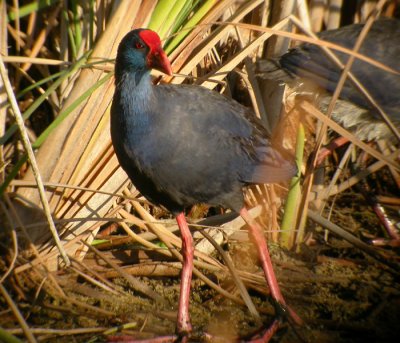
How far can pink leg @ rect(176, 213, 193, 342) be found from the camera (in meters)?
2.90

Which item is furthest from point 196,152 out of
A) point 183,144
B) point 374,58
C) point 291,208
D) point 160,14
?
point 374,58

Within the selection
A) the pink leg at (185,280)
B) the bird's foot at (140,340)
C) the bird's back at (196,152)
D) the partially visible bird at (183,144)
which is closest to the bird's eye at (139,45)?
the partially visible bird at (183,144)

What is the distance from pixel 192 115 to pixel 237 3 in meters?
0.99

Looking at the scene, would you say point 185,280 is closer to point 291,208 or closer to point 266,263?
point 266,263

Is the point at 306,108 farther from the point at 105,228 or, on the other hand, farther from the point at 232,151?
the point at 105,228

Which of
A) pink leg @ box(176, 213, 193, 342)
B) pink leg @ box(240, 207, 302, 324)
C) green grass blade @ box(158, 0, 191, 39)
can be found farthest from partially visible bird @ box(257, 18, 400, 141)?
pink leg @ box(176, 213, 193, 342)

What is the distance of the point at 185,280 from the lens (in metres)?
3.00

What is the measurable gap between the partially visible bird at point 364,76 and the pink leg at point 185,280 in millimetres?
1040

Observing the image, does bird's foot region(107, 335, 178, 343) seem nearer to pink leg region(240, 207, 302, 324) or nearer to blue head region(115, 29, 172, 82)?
pink leg region(240, 207, 302, 324)

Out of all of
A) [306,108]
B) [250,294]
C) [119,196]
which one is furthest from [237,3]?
[250,294]

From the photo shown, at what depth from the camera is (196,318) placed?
3.05 m

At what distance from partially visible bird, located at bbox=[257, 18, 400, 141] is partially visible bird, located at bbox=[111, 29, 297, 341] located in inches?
27.6

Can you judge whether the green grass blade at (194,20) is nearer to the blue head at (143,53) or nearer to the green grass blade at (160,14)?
the green grass blade at (160,14)

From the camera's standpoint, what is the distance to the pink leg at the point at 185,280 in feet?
9.50
